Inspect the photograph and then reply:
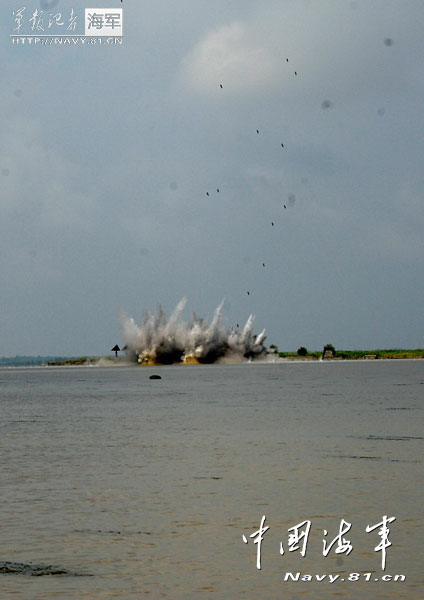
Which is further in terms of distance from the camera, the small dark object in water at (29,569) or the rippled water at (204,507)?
the small dark object in water at (29,569)

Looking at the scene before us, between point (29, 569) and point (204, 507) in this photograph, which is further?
point (204, 507)

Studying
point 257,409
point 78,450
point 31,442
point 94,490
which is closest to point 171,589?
point 94,490

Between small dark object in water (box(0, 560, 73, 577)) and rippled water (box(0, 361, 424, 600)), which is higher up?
rippled water (box(0, 361, 424, 600))

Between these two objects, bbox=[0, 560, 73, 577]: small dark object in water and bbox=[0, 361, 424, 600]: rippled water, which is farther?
bbox=[0, 560, 73, 577]: small dark object in water

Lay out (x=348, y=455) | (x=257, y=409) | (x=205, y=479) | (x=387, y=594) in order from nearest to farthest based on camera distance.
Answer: (x=387, y=594)
(x=205, y=479)
(x=348, y=455)
(x=257, y=409)

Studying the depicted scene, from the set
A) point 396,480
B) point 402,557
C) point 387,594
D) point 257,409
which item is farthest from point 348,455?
point 257,409

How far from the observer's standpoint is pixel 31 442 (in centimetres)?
4309

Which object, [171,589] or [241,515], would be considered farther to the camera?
[241,515]

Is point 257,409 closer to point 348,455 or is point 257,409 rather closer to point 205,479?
point 348,455

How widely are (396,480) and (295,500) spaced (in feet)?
15.6

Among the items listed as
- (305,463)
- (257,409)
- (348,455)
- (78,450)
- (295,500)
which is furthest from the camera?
(257,409)

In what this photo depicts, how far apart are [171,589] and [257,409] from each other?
51.0 meters

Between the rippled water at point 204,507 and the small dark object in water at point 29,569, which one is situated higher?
the rippled water at point 204,507

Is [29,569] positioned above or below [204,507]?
below
